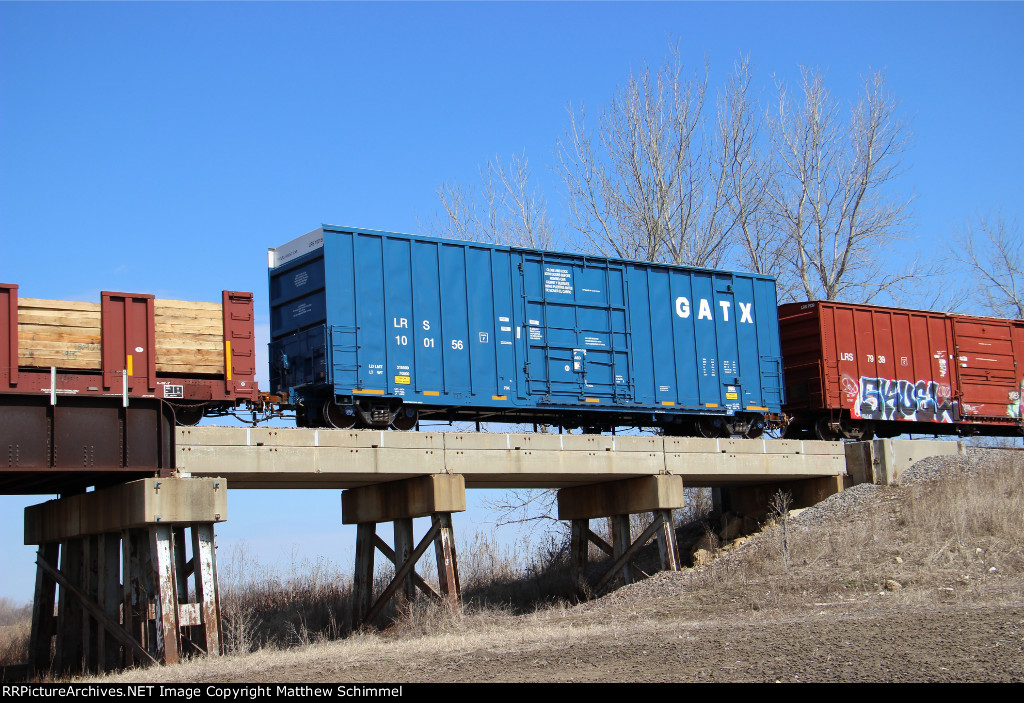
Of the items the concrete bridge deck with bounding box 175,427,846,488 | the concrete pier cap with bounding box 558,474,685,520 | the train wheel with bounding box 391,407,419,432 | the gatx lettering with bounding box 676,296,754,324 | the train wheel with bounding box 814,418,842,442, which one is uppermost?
the gatx lettering with bounding box 676,296,754,324

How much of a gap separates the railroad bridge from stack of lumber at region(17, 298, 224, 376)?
4.46 ft

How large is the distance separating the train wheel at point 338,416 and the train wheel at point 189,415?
7.17 ft

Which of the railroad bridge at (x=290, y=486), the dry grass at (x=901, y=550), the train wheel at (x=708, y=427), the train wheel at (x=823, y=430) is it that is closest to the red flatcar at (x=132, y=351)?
the railroad bridge at (x=290, y=486)

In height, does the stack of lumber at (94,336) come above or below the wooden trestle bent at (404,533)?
above

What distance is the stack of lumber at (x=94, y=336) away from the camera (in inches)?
623

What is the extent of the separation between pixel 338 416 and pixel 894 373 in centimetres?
1450

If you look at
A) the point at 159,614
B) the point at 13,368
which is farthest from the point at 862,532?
the point at 13,368

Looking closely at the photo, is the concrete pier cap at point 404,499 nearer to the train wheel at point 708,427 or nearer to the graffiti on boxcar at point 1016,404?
the train wheel at point 708,427

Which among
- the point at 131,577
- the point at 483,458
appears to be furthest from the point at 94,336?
the point at 483,458

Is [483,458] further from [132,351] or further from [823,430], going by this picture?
[823,430]

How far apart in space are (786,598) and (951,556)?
140 inches

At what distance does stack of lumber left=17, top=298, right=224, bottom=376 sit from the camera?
1583cm

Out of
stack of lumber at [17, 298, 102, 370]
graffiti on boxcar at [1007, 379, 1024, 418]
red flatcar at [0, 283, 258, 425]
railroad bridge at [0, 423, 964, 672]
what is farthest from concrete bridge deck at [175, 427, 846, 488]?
graffiti on boxcar at [1007, 379, 1024, 418]

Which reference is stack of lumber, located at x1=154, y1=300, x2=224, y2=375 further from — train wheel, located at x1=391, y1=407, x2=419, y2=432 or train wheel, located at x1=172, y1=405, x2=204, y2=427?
train wheel, located at x1=391, y1=407, x2=419, y2=432
